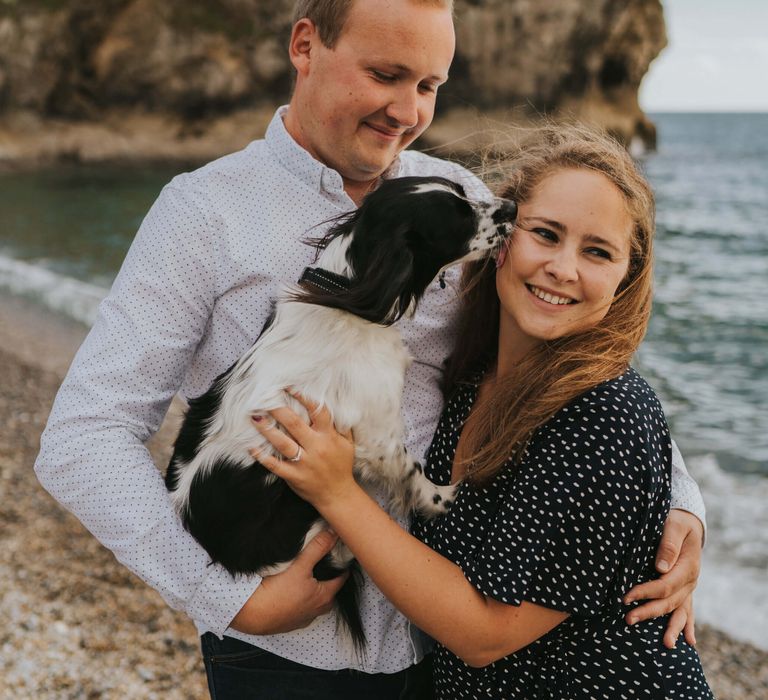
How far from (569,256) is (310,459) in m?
0.81

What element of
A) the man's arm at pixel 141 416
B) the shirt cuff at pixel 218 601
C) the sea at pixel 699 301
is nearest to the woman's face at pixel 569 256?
the man's arm at pixel 141 416

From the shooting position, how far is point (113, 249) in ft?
54.7

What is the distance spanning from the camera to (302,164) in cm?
208

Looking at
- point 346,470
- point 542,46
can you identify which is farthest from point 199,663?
point 542,46

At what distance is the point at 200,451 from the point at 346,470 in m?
0.46

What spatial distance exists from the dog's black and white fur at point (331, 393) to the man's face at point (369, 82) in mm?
141

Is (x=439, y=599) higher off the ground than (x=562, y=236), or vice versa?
(x=562, y=236)

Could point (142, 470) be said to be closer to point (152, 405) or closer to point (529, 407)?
point (152, 405)

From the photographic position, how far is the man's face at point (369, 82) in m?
1.97

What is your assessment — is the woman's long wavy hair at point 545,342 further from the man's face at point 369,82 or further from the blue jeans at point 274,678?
the blue jeans at point 274,678

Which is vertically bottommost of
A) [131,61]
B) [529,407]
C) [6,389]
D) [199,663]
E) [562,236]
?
[131,61]

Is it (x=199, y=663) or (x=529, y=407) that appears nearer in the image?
(x=529, y=407)

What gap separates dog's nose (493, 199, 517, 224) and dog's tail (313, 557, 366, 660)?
3.37ft

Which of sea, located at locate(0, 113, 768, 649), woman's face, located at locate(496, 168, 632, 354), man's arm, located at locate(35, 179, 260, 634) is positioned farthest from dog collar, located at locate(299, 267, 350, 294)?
sea, located at locate(0, 113, 768, 649)
